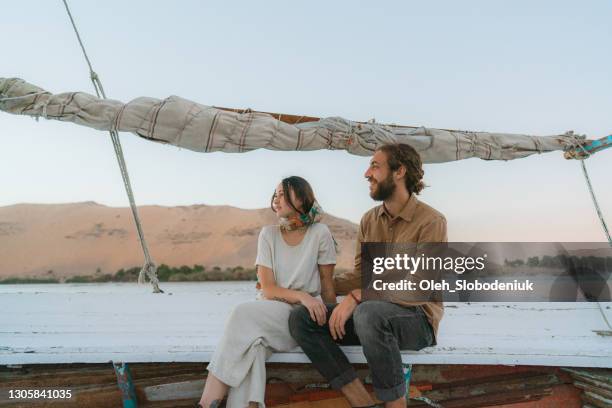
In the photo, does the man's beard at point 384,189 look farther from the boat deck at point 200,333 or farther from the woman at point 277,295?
the boat deck at point 200,333

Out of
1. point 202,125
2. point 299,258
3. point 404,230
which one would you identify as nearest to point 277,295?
point 299,258

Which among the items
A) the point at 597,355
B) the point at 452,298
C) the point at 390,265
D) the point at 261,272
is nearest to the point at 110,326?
the point at 261,272

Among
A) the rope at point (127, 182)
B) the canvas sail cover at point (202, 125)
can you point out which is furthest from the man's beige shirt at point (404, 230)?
the rope at point (127, 182)

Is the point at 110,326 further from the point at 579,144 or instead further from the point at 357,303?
the point at 579,144

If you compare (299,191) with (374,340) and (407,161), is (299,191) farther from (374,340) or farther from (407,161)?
(374,340)

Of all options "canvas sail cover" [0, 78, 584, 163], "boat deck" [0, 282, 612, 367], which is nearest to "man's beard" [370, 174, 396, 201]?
"boat deck" [0, 282, 612, 367]

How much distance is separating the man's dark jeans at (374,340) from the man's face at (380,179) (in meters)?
0.51

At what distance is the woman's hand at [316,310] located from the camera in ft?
6.81

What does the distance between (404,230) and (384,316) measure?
1.45 feet

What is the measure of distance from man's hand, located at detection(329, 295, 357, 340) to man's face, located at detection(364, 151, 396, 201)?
52cm

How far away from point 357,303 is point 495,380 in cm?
82

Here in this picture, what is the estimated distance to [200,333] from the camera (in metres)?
2.45

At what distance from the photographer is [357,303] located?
213 cm

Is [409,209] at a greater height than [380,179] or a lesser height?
lesser
